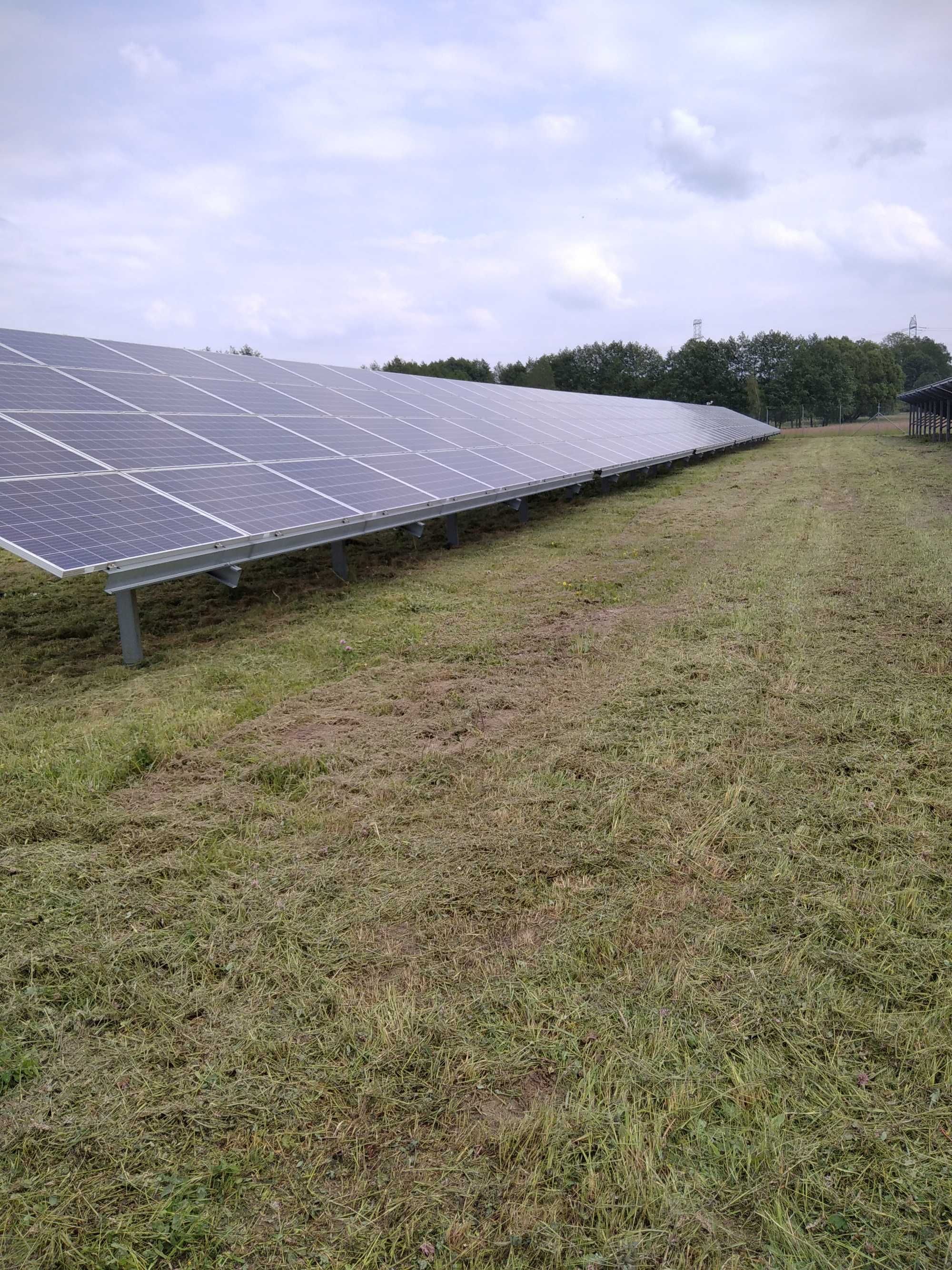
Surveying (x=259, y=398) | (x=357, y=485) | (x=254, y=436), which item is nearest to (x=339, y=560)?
(x=357, y=485)

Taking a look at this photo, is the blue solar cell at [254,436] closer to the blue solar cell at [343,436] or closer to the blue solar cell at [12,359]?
the blue solar cell at [343,436]

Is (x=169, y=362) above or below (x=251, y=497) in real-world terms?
above

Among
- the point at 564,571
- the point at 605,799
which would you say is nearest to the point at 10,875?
the point at 605,799

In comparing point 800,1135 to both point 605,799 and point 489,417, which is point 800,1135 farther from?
point 489,417

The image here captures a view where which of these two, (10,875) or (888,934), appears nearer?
(888,934)

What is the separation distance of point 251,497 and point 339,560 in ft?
6.79

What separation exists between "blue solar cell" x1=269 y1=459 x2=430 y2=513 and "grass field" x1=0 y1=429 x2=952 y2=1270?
11.5 ft

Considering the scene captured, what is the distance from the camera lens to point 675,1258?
7.20 feet

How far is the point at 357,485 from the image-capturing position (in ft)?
35.9

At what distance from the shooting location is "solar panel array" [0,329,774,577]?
7426mm

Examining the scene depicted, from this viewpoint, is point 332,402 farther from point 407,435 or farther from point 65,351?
point 65,351

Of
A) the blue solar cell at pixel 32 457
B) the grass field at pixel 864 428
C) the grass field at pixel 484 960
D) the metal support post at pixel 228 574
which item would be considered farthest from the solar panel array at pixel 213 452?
the grass field at pixel 864 428

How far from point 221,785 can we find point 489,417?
666 inches

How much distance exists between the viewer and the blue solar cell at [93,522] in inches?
256
